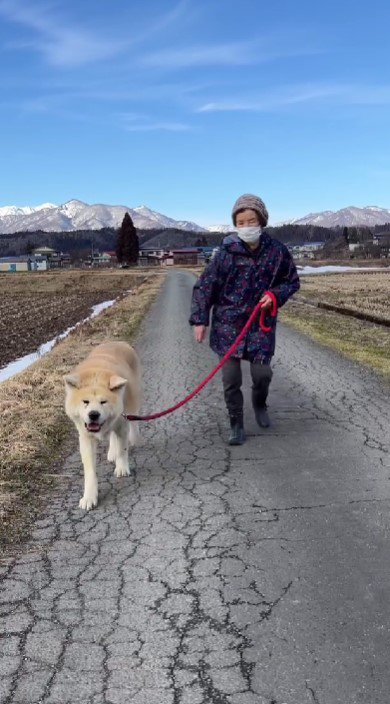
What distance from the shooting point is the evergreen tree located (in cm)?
11894

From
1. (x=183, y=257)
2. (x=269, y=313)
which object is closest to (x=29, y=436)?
(x=269, y=313)

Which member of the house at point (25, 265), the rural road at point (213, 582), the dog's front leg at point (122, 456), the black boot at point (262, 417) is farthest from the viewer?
the house at point (25, 265)

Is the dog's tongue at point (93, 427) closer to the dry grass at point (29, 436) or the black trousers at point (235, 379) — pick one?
the dry grass at point (29, 436)

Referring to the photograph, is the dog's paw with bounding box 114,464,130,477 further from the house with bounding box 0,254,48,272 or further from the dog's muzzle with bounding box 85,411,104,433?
the house with bounding box 0,254,48,272

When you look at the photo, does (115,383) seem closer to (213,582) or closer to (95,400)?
(95,400)

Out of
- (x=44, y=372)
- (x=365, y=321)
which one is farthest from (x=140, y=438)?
(x=365, y=321)

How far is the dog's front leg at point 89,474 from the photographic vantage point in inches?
168

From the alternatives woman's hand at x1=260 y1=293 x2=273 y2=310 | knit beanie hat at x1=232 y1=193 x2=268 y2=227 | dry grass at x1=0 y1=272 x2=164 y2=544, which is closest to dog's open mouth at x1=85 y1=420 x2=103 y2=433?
dry grass at x1=0 y1=272 x2=164 y2=544

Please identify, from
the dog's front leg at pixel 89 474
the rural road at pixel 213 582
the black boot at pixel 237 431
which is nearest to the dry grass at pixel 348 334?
the black boot at pixel 237 431

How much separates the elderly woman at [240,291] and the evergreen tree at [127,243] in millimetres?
116053

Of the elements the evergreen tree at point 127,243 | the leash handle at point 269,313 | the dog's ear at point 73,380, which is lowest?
the dog's ear at point 73,380

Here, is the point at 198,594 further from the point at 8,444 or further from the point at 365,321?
the point at 365,321

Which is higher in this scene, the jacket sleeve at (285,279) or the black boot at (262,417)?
the jacket sleeve at (285,279)

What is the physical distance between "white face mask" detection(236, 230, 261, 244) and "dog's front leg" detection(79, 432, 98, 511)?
224cm
